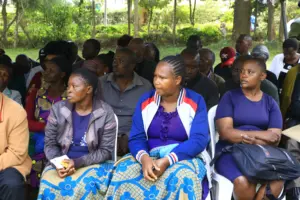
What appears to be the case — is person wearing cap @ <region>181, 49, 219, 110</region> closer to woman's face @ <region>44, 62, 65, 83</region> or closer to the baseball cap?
woman's face @ <region>44, 62, 65, 83</region>

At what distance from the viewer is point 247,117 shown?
3762 millimetres

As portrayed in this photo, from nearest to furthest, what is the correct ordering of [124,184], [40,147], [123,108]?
[124,184] → [40,147] → [123,108]

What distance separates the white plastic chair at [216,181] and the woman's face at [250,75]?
0.39 metres

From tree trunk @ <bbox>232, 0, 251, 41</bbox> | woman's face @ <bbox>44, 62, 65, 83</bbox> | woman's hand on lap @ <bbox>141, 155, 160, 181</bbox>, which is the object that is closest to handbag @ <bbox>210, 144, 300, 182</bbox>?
woman's hand on lap @ <bbox>141, 155, 160, 181</bbox>

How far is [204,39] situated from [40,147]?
20447 mm

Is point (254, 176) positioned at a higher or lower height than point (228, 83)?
lower

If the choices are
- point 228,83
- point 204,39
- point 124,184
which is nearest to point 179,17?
point 204,39

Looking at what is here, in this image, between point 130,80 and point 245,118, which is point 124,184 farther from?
point 130,80

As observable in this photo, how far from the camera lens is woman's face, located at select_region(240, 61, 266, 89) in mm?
3818

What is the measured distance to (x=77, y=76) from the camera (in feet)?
11.9

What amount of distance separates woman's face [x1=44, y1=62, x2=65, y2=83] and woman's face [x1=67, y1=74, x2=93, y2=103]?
59 cm

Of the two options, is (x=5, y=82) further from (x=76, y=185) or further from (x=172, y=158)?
(x=172, y=158)

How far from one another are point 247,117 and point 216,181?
62 centimetres

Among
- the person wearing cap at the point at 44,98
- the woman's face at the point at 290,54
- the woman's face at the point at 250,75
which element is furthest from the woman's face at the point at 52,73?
the woman's face at the point at 290,54
